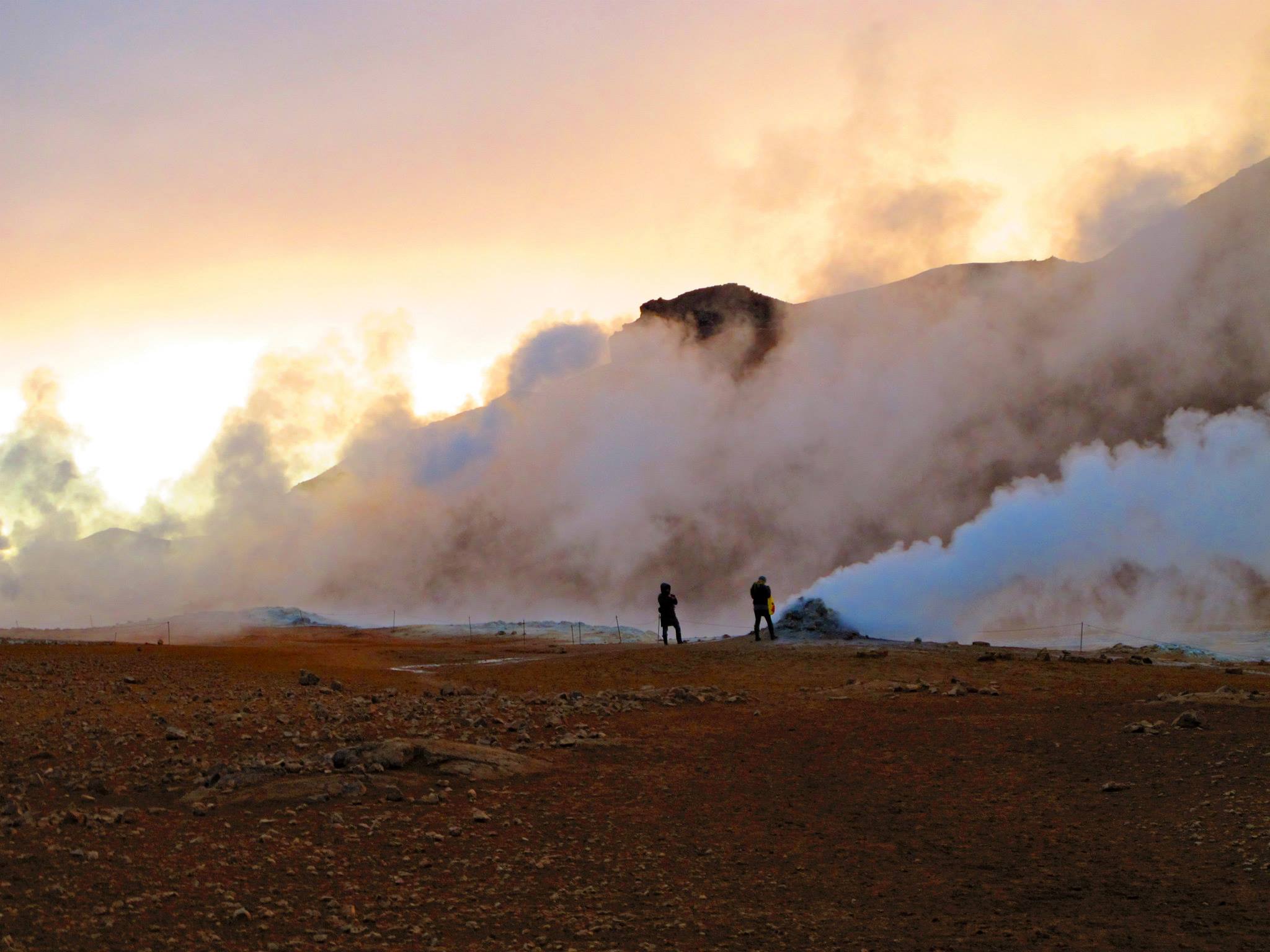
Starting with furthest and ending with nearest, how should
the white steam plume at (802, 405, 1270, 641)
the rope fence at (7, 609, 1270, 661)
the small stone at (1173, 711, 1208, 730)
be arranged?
the white steam plume at (802, 405, 1270, 641) → the rope fence at (7, 609, 1270, 661) → the small stone at (1173, 711, 1208, 730)

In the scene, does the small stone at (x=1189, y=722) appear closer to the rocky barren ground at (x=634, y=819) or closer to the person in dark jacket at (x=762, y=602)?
the rocky barren ground at (x=634, y=819)

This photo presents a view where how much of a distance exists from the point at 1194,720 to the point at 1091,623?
25.8 metres

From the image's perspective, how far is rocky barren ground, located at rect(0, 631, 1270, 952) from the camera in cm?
697

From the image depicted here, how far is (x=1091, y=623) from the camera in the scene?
35.8 meters

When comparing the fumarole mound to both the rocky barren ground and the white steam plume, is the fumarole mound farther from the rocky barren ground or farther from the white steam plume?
the rocky barren ground

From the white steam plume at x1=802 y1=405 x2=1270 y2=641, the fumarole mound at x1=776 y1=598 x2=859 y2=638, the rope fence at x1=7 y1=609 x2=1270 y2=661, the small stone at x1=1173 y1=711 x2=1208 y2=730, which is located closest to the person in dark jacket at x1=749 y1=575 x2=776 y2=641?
the fumarole mound at x1=776 y1=598 x2=859 y2=638

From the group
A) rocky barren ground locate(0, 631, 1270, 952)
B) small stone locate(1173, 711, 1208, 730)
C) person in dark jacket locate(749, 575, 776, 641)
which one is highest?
person in dark jacket locate(749, 575, 776, 641)

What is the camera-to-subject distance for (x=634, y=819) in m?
9.37

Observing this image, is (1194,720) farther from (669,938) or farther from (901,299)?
(901,299)

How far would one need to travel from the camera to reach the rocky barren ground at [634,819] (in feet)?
22.9

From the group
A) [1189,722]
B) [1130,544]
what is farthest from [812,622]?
[1189,722]

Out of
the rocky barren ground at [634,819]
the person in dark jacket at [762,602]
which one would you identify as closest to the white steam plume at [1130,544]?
the person in dark jacket at [762,602]

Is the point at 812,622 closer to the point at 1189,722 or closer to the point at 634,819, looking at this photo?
the point at 1189,722

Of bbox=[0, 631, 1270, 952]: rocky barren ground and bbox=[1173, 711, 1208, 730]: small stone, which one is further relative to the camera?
bbox=[1173, 711, 1208, 730]: small stone
